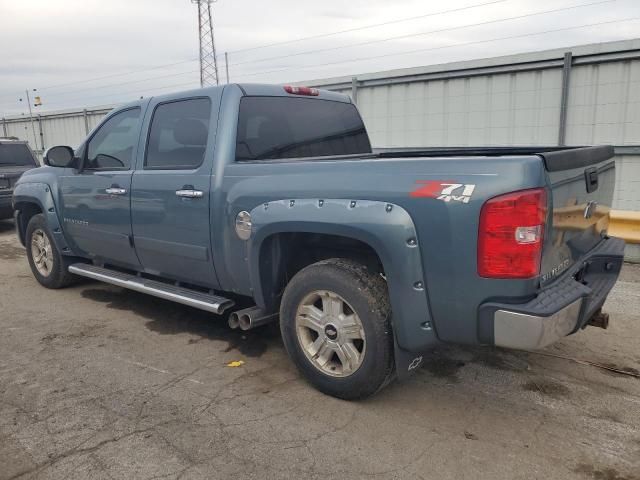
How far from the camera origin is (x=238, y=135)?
12.4 ft

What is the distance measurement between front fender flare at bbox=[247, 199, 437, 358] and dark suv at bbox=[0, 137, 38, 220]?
8.84 metres

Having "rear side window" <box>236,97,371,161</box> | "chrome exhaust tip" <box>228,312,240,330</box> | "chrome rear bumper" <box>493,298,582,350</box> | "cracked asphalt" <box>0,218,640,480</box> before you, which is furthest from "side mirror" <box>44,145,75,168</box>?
"chrome rear bumper" <box>493,298,582,350</box>

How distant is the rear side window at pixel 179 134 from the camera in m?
3.95

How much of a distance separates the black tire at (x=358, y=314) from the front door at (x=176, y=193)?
2.96 feet

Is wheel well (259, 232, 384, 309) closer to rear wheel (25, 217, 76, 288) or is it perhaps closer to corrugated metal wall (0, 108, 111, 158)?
rear wheel (25, 217, 76, 288)

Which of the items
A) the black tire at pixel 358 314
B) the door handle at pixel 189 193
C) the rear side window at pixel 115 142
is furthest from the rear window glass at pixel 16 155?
the black tire at pixel 358 314

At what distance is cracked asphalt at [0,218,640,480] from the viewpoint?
2623 millimetres

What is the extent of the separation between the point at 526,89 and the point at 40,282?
7353 millimetres

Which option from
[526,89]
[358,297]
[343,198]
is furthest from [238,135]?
[526,89]

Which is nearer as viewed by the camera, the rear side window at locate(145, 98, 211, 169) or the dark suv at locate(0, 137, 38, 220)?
the rear side window at locate(145, 98, 211, 169)

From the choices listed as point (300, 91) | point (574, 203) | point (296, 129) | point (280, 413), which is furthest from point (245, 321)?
point (574, 203)

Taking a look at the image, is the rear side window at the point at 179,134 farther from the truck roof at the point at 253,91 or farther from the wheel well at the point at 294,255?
the wheel well at the point at 294,255

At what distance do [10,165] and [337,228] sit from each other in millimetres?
9553

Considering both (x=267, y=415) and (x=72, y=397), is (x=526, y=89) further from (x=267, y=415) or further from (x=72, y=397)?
(x=72, y=397)
